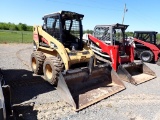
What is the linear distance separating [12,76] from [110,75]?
374 cm

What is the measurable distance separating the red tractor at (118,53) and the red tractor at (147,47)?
3.21m

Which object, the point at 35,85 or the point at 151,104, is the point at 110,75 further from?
the point at 35,85

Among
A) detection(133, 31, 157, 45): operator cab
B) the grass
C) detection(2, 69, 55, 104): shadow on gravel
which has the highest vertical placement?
detection(133, 31, 157, 45): operator cab

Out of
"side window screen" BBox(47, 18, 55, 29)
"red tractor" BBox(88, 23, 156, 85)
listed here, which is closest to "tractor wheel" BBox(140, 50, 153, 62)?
"red tractor" BBox(88, 23, 156, 85)

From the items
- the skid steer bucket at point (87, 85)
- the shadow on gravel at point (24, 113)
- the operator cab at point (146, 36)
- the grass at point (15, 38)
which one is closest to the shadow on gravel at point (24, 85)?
the shadow on gravel at point (24, 113)

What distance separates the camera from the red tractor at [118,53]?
27.6 ft

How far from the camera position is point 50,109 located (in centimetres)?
523

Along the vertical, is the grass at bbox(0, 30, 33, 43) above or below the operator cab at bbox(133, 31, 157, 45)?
below

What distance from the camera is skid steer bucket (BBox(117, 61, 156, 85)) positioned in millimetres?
7959

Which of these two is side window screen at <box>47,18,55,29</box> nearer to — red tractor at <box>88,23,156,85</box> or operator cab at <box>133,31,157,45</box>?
red tractor at <box>88,23,156,85</box>

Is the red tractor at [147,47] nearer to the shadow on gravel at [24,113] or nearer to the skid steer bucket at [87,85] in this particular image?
the skid steer bucket at [87,85]

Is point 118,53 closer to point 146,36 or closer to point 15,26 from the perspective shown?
point 146,36

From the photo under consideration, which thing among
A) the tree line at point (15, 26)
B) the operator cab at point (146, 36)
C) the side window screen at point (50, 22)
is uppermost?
the tree line at point (15, 26)

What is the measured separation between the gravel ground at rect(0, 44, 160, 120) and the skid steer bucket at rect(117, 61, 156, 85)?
39 cm
